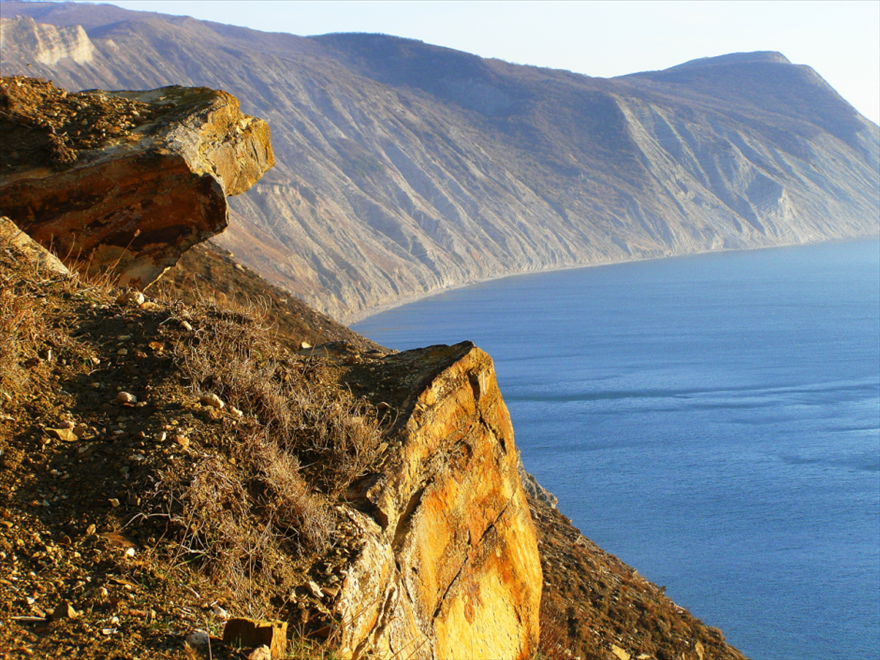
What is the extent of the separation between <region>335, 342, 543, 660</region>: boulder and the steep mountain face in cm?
4778

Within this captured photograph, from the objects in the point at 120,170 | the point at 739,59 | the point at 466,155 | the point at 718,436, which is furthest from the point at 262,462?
the point at 739,59

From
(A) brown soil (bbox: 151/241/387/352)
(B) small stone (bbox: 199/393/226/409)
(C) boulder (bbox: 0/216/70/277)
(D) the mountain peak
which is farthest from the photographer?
(D) the mountain peak

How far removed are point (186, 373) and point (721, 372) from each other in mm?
40716

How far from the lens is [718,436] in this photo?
3172cm

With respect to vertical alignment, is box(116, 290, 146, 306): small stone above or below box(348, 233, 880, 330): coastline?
above

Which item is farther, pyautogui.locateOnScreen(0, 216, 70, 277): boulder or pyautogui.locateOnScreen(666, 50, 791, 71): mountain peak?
pyautogui.locateOnScreen(666, 50, 791, 71): mountain peak

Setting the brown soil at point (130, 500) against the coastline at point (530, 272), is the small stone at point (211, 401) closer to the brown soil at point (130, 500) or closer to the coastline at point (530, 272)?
the brown soil at point (130, 500)

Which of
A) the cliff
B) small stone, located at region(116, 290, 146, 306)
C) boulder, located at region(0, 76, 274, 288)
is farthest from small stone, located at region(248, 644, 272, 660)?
boulder, located at region(0, 76, 274, 288)

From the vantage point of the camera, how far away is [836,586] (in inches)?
831

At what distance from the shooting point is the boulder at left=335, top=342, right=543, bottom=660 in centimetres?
436

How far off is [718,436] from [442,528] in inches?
1127

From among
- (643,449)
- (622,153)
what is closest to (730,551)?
(643,449)

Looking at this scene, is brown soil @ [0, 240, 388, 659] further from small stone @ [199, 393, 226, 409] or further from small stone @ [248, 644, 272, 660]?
small stone @ [248, 644, 272, 660]

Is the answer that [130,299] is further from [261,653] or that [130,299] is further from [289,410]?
[261,653]
